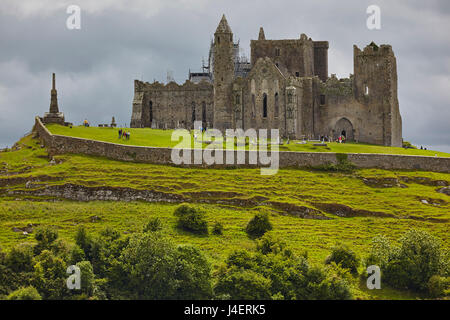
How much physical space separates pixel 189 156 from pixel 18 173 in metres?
19.3

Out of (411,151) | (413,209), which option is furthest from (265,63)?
(413,209)

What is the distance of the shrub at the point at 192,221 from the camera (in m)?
72.6

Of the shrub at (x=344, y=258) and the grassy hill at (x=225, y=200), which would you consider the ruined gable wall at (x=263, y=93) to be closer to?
the grassy hill at (x=225, y=200)

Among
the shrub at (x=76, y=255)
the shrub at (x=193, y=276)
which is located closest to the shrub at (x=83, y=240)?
the shrub at (x=76, y=255)

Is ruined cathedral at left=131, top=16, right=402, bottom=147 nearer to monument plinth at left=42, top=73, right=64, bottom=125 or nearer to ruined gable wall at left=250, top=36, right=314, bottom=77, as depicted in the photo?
ruined gable wall at left=250, top=36, right=314, bottom=77

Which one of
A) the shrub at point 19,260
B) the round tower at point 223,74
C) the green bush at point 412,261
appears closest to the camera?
the shrub at point 19,260

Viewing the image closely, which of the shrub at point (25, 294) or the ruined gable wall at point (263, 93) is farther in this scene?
the ruined gable wall at point (263, 93)

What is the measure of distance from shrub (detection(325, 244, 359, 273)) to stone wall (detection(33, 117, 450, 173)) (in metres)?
24.5

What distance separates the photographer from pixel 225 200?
79375mm

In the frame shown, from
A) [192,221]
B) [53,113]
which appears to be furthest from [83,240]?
[53,113]

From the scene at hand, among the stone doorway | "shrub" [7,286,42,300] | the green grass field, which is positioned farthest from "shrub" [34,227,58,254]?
the stone doorway

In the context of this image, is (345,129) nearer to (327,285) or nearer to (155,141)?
(155,141)

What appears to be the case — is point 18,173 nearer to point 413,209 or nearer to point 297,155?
point 297,155

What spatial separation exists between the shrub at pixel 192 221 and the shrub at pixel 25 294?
63.3 feet
